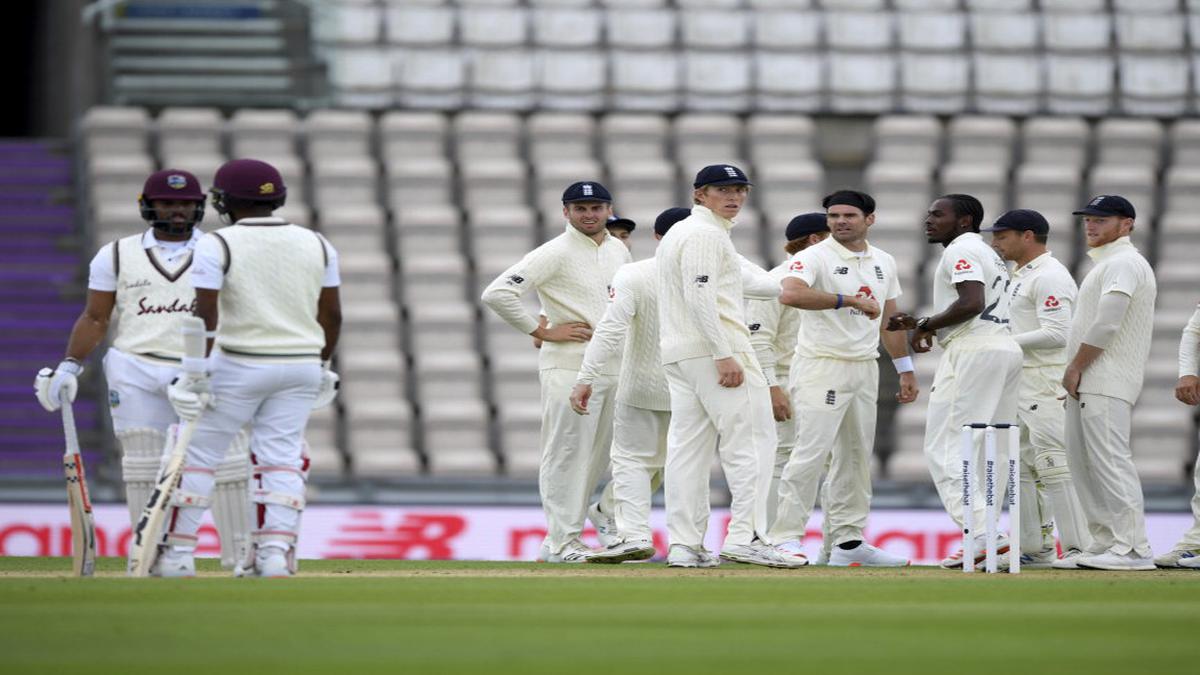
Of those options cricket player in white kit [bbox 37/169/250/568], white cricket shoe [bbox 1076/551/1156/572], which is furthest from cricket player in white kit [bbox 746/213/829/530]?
cricket player in white kit [bbox 37/169/250/568]

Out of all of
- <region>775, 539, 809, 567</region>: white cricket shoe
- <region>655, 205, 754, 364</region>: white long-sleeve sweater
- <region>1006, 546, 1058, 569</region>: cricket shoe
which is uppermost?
<region>655, 205, 754, 364</region>: white long-sleeve sweater

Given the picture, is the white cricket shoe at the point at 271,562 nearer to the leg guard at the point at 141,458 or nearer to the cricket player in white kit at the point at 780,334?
the leg guard at the point at 141,458

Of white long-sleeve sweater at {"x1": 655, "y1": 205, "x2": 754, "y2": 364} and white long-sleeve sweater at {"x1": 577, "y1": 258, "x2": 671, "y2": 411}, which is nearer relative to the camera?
white long-sleeve sweater at {"x1": 655, "y1": 205, "x2": 754, "y2": 364}

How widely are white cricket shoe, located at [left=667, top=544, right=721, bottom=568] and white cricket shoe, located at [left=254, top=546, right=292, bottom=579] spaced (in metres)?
2.02

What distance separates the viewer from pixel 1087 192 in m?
16.8

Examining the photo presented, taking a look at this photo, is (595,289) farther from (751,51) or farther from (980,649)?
(751,51)

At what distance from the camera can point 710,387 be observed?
8680mm

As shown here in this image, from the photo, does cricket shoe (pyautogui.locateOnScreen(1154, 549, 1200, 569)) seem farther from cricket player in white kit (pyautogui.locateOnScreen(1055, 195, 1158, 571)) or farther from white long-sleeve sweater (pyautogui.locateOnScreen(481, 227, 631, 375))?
white long-sleeve sweater (pyautogui.locateOnScreen(481, 227, 631, 375))

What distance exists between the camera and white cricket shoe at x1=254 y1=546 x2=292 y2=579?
7.43 m

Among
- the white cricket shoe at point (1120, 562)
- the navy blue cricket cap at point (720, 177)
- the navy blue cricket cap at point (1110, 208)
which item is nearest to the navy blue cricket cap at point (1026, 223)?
the navy blue cricket cap at point (1110, 208)

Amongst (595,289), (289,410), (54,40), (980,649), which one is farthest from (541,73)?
(980,649)

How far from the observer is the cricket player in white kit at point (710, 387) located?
339 inches

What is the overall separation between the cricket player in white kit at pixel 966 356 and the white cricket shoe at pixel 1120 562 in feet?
1.34

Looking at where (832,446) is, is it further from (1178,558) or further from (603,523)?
(1178,558)
